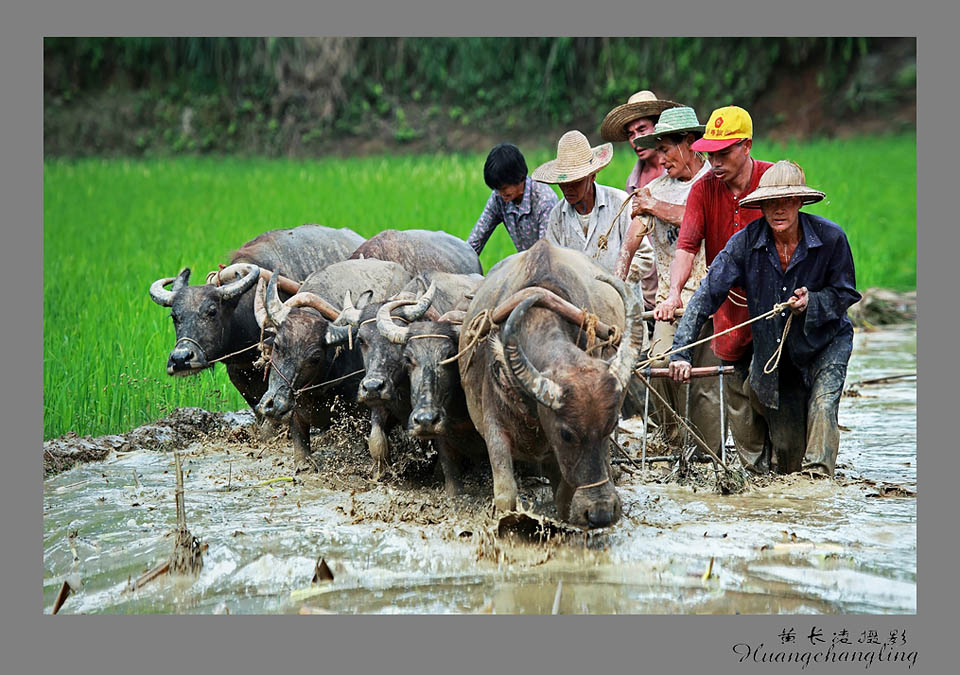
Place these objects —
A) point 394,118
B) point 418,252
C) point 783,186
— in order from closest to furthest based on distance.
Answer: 1. point 783,186
2. point 418,252
3. point 394,118

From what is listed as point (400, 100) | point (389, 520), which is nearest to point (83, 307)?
point (389, 520)

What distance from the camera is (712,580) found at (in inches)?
196

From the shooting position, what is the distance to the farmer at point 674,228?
271 inches

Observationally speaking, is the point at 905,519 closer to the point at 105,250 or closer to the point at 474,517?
the point at 474,517

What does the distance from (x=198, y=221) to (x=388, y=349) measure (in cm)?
855

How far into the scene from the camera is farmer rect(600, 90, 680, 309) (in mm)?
7441

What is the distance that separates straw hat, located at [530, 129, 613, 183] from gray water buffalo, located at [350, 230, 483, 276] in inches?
36.1

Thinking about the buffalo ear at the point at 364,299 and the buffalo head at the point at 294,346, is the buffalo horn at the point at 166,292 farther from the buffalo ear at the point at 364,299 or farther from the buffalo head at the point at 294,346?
the buffalo ear at the point at 364,299

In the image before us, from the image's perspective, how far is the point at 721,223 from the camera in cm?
651

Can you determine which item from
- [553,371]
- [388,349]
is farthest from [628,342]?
[388,349]

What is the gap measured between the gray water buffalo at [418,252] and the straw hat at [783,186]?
94.0 inches

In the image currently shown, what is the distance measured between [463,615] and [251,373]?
139 inches

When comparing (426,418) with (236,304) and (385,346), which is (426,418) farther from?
(236,304)

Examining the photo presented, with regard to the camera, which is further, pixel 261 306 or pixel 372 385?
pixel 261 306
